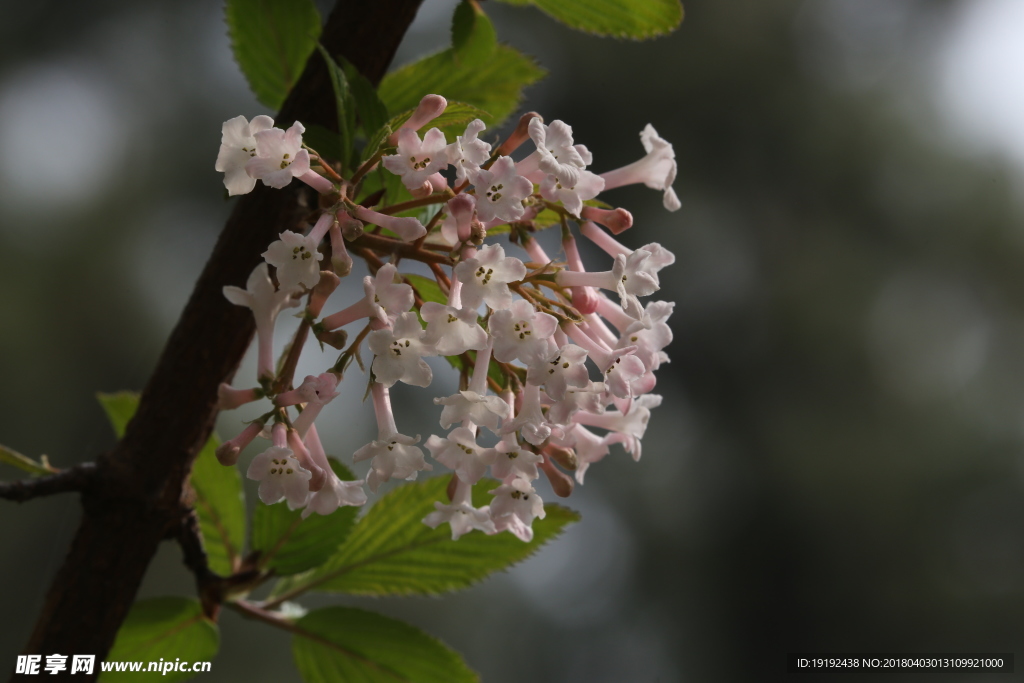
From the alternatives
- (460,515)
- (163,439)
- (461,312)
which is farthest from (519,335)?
(163,439)

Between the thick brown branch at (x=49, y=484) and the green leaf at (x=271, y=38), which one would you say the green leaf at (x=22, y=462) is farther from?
the green leaf at (x=271, y=38)

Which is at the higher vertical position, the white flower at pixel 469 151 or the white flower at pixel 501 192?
the white flower at pixel 469 151

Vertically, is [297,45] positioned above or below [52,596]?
above

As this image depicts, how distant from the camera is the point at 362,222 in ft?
0.97

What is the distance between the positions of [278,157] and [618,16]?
27cm

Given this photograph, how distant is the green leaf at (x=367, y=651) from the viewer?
46 centimetres

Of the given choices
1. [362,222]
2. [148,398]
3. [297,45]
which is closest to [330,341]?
[362,222]

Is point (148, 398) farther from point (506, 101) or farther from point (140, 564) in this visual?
point (506, 101)

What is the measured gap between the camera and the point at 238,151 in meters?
0.29

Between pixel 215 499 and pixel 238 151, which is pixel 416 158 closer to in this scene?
pixel 238 151

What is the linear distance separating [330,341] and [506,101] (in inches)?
11.8

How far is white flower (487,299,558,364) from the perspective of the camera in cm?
25

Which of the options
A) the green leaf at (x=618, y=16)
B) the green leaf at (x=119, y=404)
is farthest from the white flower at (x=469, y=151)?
the green leaf at (x=119, y=404)

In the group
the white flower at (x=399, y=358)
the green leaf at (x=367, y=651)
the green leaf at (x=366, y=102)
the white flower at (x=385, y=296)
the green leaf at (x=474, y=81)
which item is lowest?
the green leaf at (x=367, y=651)
